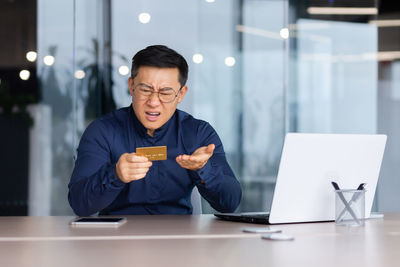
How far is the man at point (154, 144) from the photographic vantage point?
2293 millimetres

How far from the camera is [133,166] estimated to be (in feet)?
6.02

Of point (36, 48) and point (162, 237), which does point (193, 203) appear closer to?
point (162, 237)

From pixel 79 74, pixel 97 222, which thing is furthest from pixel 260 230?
pixel 79 74

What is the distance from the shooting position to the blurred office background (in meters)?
4.35

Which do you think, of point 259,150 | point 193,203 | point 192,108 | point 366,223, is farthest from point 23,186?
point 366,223

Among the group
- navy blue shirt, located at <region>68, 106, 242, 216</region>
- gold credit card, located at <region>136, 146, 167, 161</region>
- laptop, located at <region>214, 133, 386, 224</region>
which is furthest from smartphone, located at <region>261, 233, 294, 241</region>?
navy blue shirt, located at <region>68, 106, 242, 216</region>

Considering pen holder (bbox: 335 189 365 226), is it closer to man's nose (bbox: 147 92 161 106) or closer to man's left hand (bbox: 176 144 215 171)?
man's left hand (bbox: 176 144 215 171)

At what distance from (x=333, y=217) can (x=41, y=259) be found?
111cm

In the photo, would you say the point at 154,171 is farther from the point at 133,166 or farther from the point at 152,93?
the point at 133,166

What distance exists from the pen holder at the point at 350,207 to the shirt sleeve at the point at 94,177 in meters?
0.77

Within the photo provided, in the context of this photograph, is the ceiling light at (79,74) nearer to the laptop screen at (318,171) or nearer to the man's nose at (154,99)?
the man's nose at (154,99)

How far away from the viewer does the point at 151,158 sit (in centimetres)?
183

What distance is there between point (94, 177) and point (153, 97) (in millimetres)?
456

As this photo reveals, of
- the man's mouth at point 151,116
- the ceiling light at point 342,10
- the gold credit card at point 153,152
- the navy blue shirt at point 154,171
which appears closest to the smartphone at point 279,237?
the gold credit card at point 153,152
